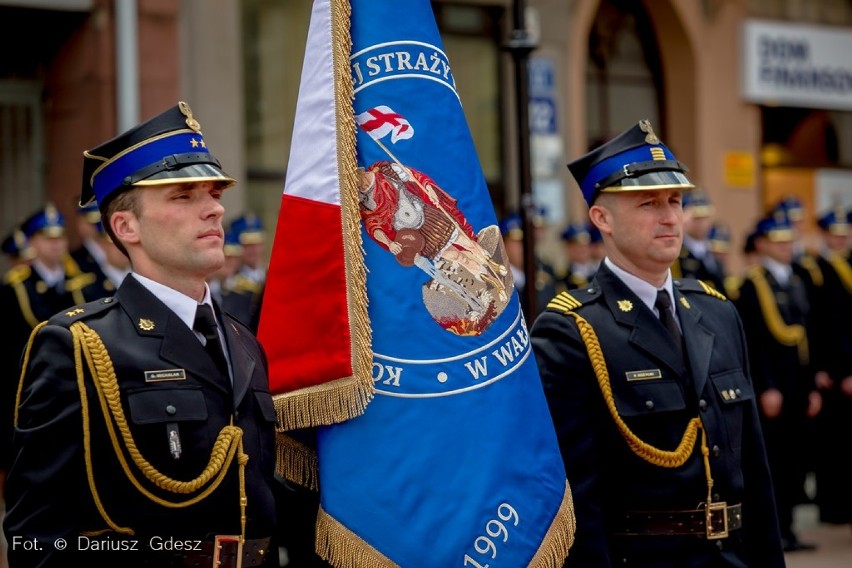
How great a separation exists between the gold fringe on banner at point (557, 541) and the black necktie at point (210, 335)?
1.07 metres

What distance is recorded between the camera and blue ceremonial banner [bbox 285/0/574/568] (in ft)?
12.5

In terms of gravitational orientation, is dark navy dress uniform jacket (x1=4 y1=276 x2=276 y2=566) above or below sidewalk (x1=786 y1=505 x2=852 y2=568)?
above

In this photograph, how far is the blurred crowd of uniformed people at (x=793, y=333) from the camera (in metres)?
9.78

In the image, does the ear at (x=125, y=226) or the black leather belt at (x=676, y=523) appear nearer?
the ear at (x=125, y=226)

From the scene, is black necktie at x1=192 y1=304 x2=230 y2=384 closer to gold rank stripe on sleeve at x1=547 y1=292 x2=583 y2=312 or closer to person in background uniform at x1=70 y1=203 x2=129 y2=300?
gold rank stripe on sleeve at x1=547 y1=292 x2=583 y2=312

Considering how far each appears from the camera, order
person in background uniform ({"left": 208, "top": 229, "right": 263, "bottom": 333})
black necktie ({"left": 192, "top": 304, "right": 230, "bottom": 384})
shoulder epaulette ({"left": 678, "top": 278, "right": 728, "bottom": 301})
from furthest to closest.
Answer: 1. person in background uniform ({"left": 208, "top": 229, "right": 263, "bottom": 333})
2. shoulder epaulette ({"left": 678, "top": 278, "right": 728, "bottom": 301})
3. black necktie ({"left": 192, "top": 304, "right": 230, "bottom": 384})

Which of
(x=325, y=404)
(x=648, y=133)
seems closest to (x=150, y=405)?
(x=325, y=404)

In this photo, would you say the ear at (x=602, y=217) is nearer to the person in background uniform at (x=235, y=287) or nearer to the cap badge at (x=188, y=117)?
the cap badge at (x=188, y=117)

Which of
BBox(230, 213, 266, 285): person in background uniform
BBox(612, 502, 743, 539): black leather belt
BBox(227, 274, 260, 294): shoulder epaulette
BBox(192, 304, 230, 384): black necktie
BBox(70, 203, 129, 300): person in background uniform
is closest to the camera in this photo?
BBox(192, 304, 230, 384): black necktie

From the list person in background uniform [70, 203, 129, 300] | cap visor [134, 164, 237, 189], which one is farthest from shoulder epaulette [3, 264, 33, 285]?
cap visor [134, 164, 237, 189]

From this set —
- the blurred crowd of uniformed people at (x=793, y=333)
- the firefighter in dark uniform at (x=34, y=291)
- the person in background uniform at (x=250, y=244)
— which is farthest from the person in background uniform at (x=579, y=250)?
the firefighter in dark uniform at (x=34, y=291)

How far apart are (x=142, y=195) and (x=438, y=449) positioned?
1104 millimetres

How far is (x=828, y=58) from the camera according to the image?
15.9 metres

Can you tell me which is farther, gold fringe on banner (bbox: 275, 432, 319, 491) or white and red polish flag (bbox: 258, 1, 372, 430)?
gold fringe on banner (bbox: 275, 432, 319, 491)
